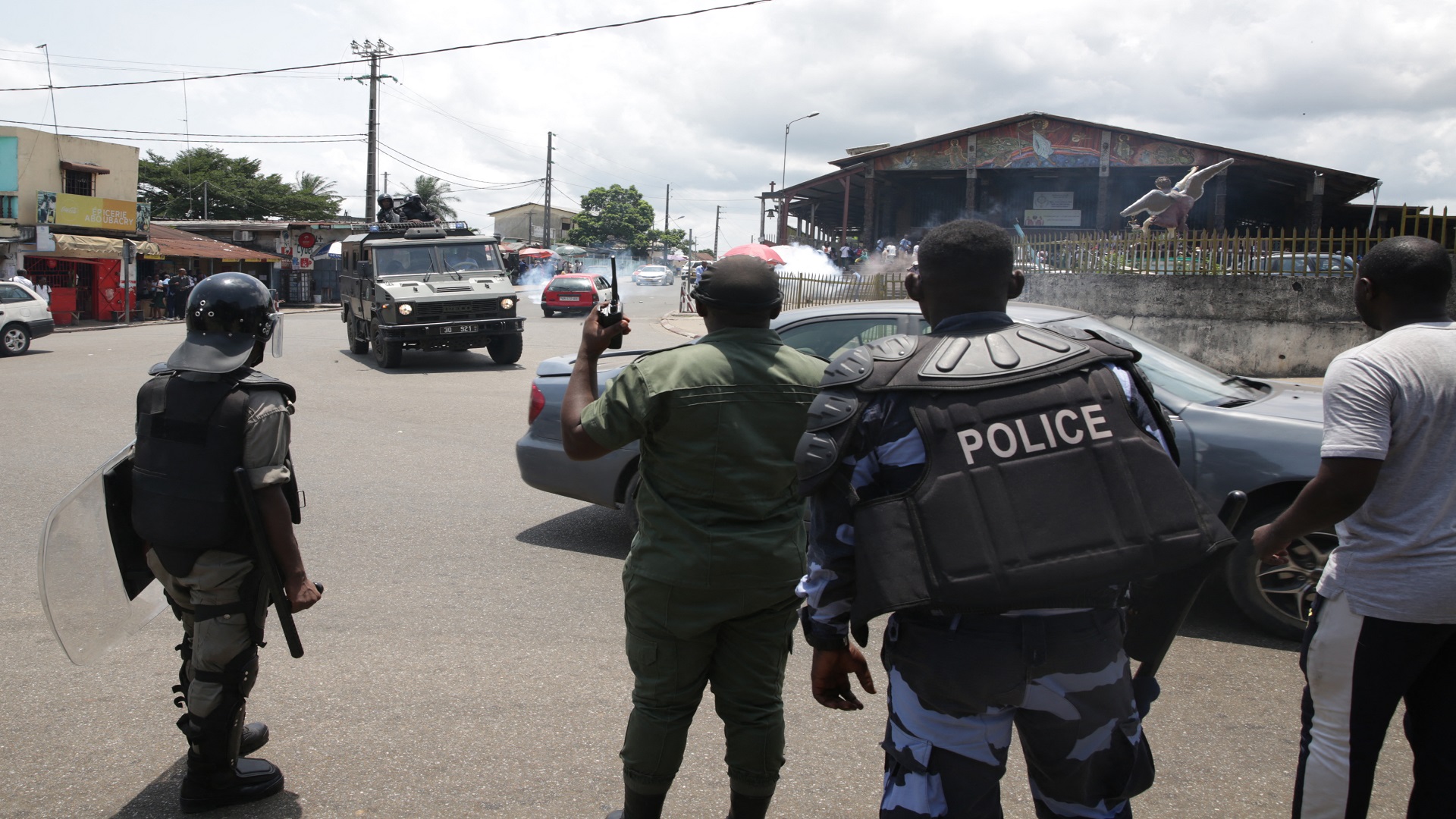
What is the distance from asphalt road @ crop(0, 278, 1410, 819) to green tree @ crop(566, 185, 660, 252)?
89621mm

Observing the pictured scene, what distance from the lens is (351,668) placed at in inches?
155

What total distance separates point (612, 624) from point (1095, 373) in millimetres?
3024

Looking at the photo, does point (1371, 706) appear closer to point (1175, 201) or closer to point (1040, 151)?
point (1175, 201)

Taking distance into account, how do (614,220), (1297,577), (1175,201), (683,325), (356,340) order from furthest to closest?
(614,220), (683,325), (1175,201), (356,340), (1297,577)

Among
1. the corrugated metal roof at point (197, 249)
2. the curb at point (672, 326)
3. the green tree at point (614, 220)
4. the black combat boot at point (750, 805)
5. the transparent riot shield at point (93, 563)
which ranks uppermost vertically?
the green tree at point (614, 220)

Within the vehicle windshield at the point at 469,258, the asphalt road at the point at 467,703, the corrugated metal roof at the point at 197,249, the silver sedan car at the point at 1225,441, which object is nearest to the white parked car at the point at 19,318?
the vehicle windshield at the point at 469,258

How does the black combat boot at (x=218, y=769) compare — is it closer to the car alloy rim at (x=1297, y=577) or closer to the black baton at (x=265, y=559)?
the black baton at (x=265, y=559)

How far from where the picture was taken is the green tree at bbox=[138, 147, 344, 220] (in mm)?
55125

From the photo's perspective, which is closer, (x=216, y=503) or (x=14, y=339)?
(x=216, y=503)

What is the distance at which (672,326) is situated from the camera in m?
27.5

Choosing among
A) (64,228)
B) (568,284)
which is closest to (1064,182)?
(568,284)

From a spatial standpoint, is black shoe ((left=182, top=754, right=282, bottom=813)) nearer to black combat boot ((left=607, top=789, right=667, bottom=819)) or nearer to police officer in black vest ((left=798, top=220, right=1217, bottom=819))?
black combat boot ((left=607, top=789, right=667, bottom=819))

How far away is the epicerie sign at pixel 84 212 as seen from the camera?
27.3m

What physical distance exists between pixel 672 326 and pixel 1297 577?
23.9 m
